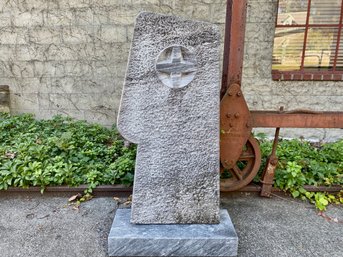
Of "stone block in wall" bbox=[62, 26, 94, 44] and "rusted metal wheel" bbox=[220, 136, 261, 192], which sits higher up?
"stone block in wall" bbox=[62, 26, 94, 44]

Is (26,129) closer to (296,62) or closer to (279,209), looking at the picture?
(279,209)

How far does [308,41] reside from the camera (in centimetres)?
475

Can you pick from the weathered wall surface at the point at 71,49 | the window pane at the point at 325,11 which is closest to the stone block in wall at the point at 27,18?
the weathered wall surface at the point at 71,49

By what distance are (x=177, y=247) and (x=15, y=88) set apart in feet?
A: 14.1

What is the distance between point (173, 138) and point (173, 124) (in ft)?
0.33

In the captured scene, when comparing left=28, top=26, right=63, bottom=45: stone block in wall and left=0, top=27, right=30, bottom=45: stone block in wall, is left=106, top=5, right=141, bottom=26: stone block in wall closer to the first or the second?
left=28, top=26, right=63, bottom=45: stone block in wall

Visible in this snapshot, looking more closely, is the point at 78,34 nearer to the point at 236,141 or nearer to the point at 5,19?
the point at 5,19

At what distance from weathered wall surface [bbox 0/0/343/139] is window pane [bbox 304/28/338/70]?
381mm

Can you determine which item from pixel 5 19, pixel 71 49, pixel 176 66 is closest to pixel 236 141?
pixel 176 66

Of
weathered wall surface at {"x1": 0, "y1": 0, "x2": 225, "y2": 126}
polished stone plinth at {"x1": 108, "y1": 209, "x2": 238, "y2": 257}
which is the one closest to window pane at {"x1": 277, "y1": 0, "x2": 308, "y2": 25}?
weathered wall surface at {"x1": 0, "y1": 0, "x2": 225, "y2": 126}

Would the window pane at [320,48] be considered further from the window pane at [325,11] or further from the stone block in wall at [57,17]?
the stone block in wall at [57,17]

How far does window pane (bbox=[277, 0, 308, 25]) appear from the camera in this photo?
4.59m

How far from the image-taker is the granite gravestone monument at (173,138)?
201cm

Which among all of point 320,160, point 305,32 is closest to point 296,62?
point 305,32
